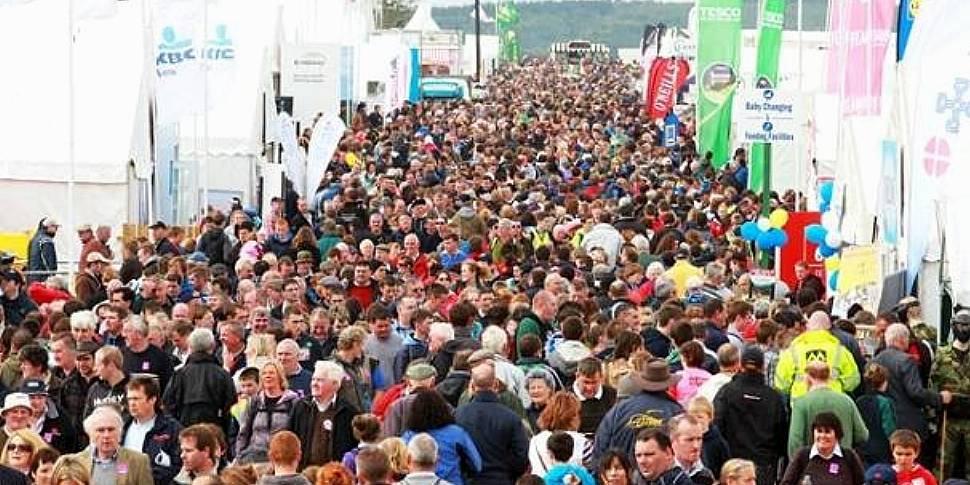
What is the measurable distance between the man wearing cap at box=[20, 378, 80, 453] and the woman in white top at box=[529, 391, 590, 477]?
8.26 feet

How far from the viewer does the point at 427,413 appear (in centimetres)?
1218

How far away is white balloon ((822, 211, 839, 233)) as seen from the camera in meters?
24.5

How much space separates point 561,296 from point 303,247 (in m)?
5.89

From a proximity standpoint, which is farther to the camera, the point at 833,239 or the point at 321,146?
the point at 321,146

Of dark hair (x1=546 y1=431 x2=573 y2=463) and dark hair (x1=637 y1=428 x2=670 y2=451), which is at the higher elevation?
dark hair (x1=637 y1=428 x2=670 y2=451)

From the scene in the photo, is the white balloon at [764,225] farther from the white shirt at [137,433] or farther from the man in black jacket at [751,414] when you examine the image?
the white shirt at [137,433]

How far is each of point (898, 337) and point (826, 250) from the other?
31.6 ft

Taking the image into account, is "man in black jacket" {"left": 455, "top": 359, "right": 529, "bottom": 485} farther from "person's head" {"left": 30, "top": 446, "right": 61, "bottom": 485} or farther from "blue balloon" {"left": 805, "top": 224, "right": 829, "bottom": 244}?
"blue balloon" {"left": 805, "top": 224, "right": 829, "bottom": 244}

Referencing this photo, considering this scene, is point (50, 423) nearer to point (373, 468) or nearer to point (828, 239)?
point (373, 468)

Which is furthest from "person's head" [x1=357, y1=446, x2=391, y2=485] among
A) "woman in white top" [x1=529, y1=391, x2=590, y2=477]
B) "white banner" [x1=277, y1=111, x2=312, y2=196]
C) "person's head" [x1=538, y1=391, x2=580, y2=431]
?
"white banner" [x1=277, y1=111, x2=312, y2=196]

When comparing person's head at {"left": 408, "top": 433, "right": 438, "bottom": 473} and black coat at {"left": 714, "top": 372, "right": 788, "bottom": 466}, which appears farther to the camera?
black coat at {"left": 714, "top": 372, "right": 788, "bottom": 466}

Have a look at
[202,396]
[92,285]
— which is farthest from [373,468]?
[92,285]

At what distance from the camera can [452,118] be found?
205 feet

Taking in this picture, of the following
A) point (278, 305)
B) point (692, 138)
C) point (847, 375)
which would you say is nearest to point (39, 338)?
point (278, 305)
